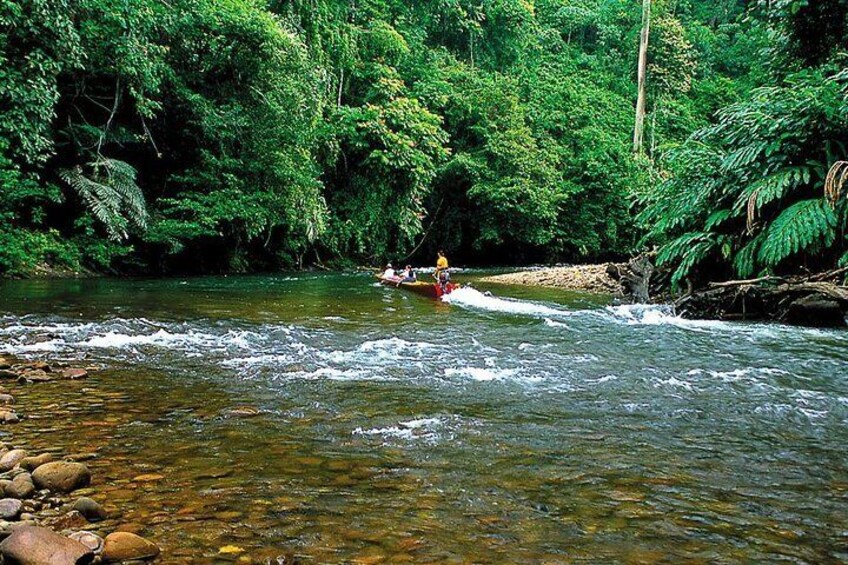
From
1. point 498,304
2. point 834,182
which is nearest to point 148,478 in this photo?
point 498,304

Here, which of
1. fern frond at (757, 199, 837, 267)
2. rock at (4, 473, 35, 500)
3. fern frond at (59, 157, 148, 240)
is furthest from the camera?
fern frond at (59, 157, 148, 240)

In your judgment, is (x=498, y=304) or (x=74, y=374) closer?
(x=74, y=374)

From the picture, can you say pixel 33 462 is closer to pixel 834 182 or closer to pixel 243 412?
pixel 243 412

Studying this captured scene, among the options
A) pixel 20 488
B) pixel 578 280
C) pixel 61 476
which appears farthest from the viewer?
pixel 578 280

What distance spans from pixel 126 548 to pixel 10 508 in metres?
0.72

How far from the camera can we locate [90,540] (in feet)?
8.73

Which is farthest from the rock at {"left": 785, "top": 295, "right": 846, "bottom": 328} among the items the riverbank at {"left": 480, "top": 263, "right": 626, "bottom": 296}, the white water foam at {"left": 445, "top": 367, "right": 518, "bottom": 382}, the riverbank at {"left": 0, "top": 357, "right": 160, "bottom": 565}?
the riverbank at {"left": 0, "top": 357, "right": 160, "bottom": 565}

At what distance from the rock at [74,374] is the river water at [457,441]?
0.24 meters

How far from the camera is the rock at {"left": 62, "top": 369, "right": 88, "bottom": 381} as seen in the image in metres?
5.77

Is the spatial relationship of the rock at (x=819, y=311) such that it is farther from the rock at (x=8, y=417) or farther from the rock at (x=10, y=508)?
the rock at (x=10, y=508)

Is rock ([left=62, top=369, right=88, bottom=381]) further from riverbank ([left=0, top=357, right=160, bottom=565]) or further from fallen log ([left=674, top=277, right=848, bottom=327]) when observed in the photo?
fallen log ([left=674, top=277, right=848, bottom=327])

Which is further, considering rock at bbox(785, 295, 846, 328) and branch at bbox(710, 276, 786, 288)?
branch at bbox(710, 276, 786, 288)

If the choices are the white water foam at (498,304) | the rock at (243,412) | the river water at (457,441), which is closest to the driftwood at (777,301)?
the river water at (457,441)

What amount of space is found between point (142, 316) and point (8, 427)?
245 inches
